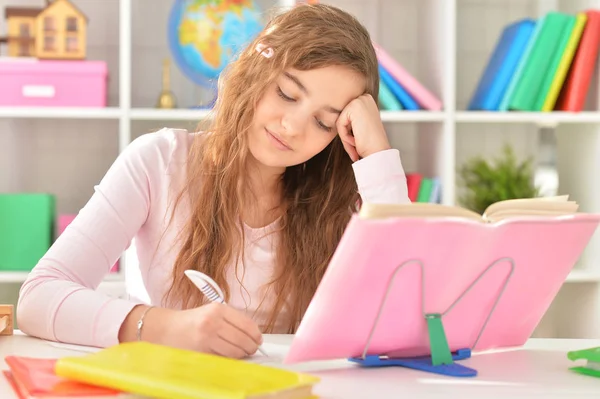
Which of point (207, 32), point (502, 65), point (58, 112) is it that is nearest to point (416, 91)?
point (502, 65)

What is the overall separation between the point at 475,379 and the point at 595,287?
2154 mm

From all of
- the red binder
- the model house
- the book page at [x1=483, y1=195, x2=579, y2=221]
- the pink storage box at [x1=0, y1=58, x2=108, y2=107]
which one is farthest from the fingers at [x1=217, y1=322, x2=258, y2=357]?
the red binder

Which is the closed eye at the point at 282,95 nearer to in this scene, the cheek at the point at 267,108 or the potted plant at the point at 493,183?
the cheek at the point at 267,108

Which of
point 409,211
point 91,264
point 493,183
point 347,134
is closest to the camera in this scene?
point 409,211

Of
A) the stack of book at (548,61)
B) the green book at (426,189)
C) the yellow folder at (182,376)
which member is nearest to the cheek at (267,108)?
the yellow folder at (182,376)

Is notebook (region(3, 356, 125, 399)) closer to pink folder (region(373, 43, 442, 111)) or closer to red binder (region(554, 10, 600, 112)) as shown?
pink folder (region(373, 43, 442, 111))

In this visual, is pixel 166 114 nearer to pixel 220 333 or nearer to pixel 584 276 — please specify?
pixel 584 276

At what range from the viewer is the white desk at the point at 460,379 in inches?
38.1

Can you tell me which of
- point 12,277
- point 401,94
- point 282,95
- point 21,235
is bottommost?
point 12,277

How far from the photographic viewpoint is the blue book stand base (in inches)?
42.4

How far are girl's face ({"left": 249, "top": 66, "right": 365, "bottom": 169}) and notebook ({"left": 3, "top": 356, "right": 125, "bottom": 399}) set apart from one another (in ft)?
2.31

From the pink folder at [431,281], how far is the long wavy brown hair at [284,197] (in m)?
0.59

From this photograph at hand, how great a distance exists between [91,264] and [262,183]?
0.44m

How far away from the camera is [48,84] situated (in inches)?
114
